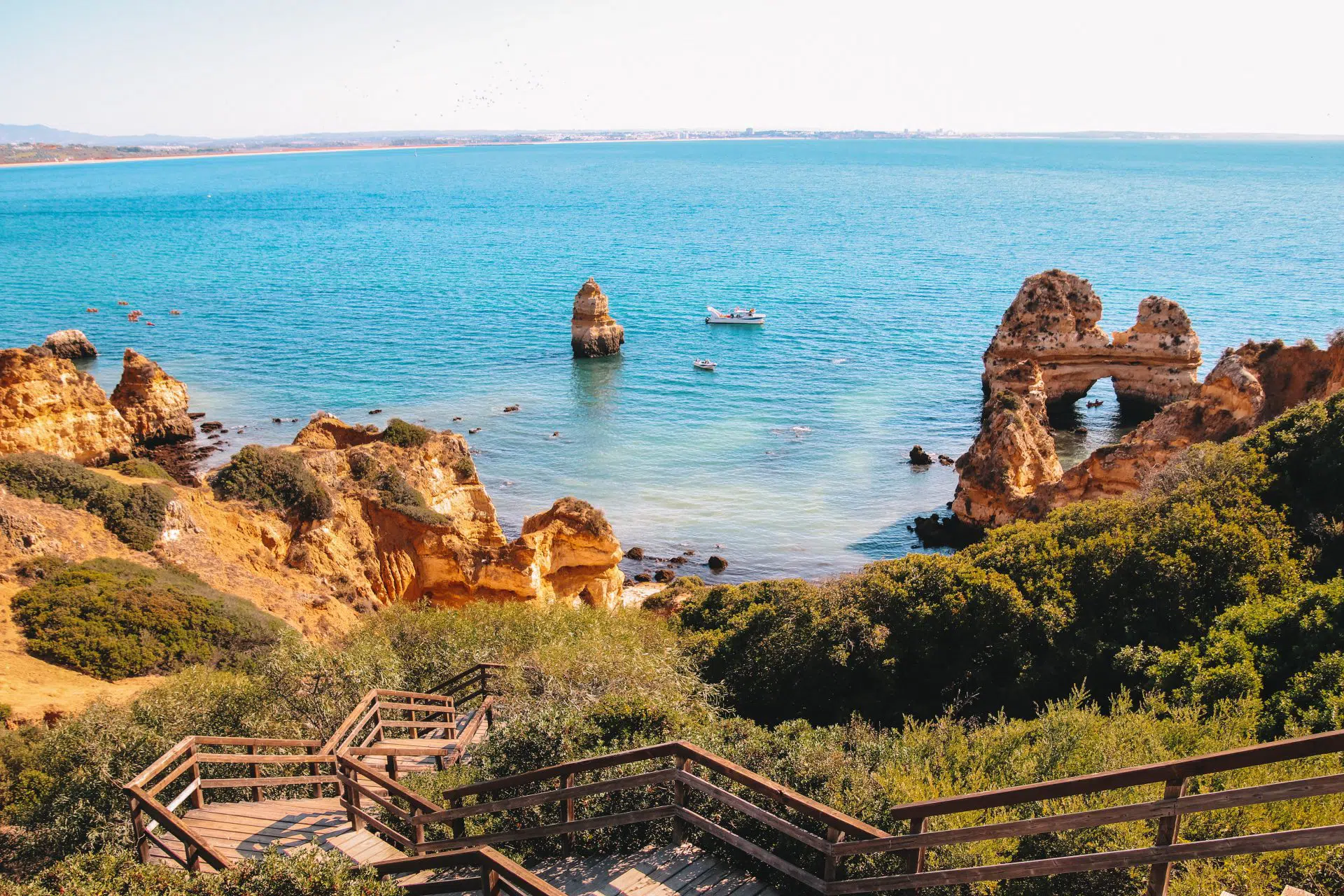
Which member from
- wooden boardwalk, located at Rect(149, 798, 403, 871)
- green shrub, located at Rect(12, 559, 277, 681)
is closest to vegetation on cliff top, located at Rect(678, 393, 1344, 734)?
wooden boardwalk, located at Rect(149, 798, 403, 871)

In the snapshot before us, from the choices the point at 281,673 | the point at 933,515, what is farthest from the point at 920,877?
the point at 933,515

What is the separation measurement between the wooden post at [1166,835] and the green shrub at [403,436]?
2949 cm

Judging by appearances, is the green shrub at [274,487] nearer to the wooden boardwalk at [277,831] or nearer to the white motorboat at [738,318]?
the wooden boardwalk at [277,831]

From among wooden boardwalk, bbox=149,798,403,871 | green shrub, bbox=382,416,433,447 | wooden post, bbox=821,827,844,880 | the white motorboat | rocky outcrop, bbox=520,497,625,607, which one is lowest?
rocky outcrop, bbox=520,497,625,607

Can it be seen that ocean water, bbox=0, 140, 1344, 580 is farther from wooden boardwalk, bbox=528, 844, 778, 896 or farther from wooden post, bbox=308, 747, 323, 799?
wooden boardwalk, bbox=528, 844, 778, 896

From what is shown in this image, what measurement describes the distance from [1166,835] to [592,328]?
64.7 m

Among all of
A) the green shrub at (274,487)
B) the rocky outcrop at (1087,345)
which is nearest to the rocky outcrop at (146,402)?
the green shrub at (274,487)

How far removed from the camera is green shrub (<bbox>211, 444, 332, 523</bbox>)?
85.1 ft

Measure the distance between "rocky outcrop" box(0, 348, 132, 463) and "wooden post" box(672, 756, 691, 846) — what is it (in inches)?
1423

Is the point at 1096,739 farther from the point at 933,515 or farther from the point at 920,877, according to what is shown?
the point at 933,515

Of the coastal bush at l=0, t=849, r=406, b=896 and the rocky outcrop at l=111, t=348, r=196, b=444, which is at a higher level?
the coastal bush at l=0, t=849, r=406, b=896

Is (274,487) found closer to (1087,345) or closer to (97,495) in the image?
(97,495)

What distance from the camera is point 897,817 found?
20.5 ft

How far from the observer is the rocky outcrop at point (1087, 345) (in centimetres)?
5119
